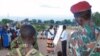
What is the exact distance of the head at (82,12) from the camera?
168 inches

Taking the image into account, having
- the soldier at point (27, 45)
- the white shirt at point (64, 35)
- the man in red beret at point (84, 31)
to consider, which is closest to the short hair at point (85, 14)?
the man in red beret at point (84, 31)

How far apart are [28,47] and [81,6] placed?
90 centimetres

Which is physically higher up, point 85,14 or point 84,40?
point 85,14

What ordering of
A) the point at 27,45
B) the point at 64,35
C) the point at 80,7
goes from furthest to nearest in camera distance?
the point at 64,35, the point at 80,7, the point at 27,45

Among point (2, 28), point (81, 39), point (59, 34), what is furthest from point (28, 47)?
point (2, 28)

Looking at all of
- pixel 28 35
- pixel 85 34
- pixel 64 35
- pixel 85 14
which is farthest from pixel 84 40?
pixel 64 35

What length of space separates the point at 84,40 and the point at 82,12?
33 cm

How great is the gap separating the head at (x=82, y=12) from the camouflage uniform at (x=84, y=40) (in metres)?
0.07

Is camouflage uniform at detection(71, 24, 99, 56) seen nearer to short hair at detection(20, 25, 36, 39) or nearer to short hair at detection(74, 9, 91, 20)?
short hair at detection(74, 9, 91, 20)

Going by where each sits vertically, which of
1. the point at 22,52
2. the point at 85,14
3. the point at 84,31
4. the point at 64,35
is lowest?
the point at 64,35

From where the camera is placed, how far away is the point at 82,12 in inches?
169

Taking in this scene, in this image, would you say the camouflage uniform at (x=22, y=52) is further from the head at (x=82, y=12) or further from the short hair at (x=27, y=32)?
the head at (x=82, y=12)

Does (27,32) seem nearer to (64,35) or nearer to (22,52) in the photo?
(22,52)

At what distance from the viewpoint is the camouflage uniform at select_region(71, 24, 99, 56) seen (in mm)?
4301
